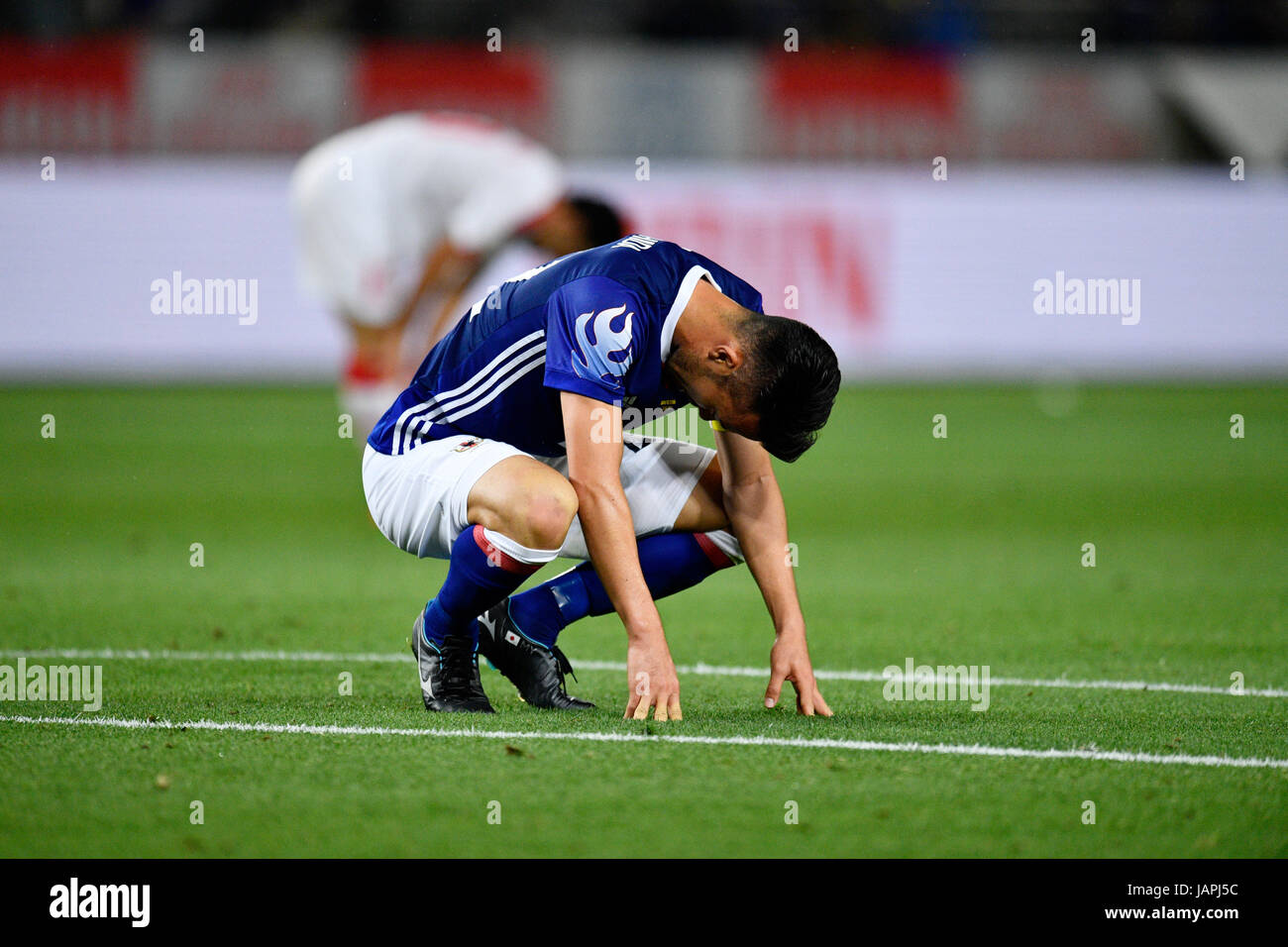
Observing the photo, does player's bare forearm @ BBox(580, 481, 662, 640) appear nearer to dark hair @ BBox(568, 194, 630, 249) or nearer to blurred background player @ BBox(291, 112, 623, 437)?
blurred background player @ BBox(291, 112, 623, 437)

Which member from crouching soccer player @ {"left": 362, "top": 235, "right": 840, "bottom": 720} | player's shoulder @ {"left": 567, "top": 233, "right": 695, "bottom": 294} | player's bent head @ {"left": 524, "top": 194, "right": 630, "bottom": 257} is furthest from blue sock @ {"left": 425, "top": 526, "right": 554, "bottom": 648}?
player's bent head @ {"left": 524, "top": 194, "right": 630, "bottom": 257}

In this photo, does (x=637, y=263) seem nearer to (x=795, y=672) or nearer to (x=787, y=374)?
(x=787, y=374)

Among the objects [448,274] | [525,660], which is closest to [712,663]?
[525,660]

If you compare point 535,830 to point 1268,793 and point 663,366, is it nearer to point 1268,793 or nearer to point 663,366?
point 663,366

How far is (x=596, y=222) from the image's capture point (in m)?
12.8

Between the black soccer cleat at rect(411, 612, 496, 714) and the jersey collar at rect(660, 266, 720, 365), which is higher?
the jersey collar at rect(660, 266, 720, 365)

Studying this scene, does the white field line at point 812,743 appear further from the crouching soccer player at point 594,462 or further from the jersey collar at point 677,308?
the jersey collar at point 677,308

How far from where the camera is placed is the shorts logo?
454 cm

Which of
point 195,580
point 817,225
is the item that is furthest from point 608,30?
point 195,580

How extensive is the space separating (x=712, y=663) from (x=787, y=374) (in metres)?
2.03

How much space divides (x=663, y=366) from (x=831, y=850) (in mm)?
1616

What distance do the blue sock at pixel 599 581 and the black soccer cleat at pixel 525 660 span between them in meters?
0.04

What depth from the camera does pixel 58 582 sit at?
26.8 feet

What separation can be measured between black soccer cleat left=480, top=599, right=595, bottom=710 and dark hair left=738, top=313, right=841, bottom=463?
1.10m
